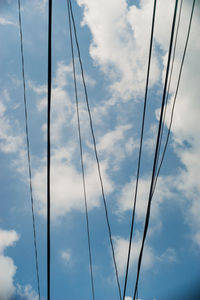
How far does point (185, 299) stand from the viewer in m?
19.3
